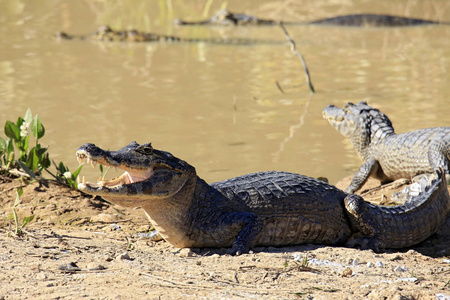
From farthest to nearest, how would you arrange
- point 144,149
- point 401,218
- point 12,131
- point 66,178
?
point 66,178 → point 12,131 → point 401,218 → point 144,149

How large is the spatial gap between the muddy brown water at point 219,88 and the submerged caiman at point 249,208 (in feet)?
7.76

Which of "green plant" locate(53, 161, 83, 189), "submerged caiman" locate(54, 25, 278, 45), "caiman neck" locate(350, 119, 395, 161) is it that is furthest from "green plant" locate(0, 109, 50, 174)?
"submerged caiman" locate(54, 25, 278, 45)

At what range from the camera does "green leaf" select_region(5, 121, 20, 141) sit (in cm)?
523

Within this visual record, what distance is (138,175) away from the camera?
4074 mm

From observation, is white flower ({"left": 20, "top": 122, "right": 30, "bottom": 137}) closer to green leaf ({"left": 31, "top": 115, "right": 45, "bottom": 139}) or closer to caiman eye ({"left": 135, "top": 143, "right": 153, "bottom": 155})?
green leaf ({"left": 31, "top": 115, "right": 45, "bottom": 139})

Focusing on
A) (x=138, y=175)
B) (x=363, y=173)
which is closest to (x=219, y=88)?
(x=363, y=173)

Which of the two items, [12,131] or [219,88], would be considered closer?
[12,131]

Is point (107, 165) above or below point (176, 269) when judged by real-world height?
above

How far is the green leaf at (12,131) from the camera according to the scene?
5.23 m

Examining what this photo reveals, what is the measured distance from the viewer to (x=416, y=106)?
1014 cm

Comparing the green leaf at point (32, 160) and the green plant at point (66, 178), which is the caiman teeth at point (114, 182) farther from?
the green leaf at point (32, 160)

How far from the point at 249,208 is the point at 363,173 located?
310 centimetres

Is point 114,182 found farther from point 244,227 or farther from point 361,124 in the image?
point 361,124

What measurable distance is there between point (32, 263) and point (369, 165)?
189 inches
